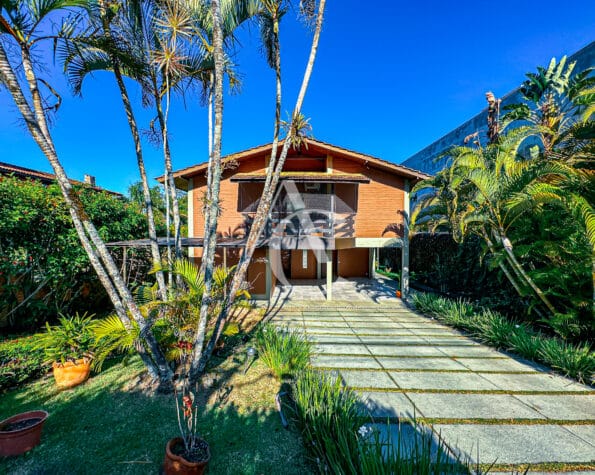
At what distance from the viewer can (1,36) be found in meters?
3.21

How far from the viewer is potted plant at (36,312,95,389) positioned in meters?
4.46

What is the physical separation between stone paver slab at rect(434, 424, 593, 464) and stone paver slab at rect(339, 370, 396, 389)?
1.08 metres

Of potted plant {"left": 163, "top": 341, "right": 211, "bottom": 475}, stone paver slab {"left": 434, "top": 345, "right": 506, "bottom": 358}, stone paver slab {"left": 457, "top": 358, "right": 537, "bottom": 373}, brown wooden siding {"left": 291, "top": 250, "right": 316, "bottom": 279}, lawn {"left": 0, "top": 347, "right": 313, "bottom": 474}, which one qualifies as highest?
brown wooden siding {"left": 291, "top": 250, "right": 316, "bottom": 279}

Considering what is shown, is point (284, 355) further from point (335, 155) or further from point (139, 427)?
point (335, 155)

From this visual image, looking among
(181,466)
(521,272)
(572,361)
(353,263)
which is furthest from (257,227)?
(353,263)

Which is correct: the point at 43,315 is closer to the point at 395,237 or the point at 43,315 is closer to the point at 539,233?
the point at 395,237

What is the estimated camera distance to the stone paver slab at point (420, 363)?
5023mm

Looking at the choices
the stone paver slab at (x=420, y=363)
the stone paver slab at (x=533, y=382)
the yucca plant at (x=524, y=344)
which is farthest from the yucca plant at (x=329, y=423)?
the yucca plant at (x=524, y=344)

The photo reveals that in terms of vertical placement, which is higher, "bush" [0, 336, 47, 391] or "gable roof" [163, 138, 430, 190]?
"gable roof" [163, 138, 430, 190]

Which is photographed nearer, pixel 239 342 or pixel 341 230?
pixel 239 342

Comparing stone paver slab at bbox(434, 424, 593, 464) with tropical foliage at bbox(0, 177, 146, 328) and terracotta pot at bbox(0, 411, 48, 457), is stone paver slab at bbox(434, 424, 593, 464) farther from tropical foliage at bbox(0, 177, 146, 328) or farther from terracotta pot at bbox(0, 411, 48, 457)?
tropical foliage at bbox(0, 177, 146, 328)

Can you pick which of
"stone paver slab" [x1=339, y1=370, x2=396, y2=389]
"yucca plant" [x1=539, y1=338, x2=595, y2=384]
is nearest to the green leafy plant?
"stone paver slab" [x1=339, y1=370, x2=396, y2=389]

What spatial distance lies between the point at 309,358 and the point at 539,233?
737cm

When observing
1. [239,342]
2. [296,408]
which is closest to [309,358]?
[296,408]
